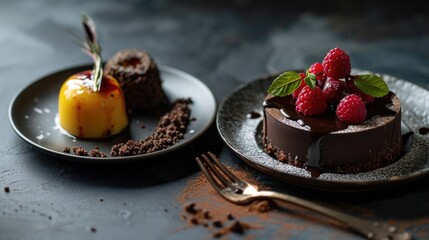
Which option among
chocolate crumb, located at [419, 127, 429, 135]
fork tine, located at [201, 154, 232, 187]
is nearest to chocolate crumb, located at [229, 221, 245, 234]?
fork tine, located at [201, 154, 232, 187]

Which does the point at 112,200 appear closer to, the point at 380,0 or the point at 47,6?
the point at 47,6

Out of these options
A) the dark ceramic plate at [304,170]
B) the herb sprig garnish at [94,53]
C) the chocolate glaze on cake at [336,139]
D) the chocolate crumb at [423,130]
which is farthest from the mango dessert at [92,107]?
the chocolate crumb at [423,130]

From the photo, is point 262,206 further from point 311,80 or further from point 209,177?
point 311,80

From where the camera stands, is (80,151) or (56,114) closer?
(80,151)

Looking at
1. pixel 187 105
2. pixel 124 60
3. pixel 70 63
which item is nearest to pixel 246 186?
pixel 187 105

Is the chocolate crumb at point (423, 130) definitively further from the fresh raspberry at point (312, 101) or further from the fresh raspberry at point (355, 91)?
the fresh raspberry at point (312, 101)

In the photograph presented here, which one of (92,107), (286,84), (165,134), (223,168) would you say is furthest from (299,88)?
(92,107)
